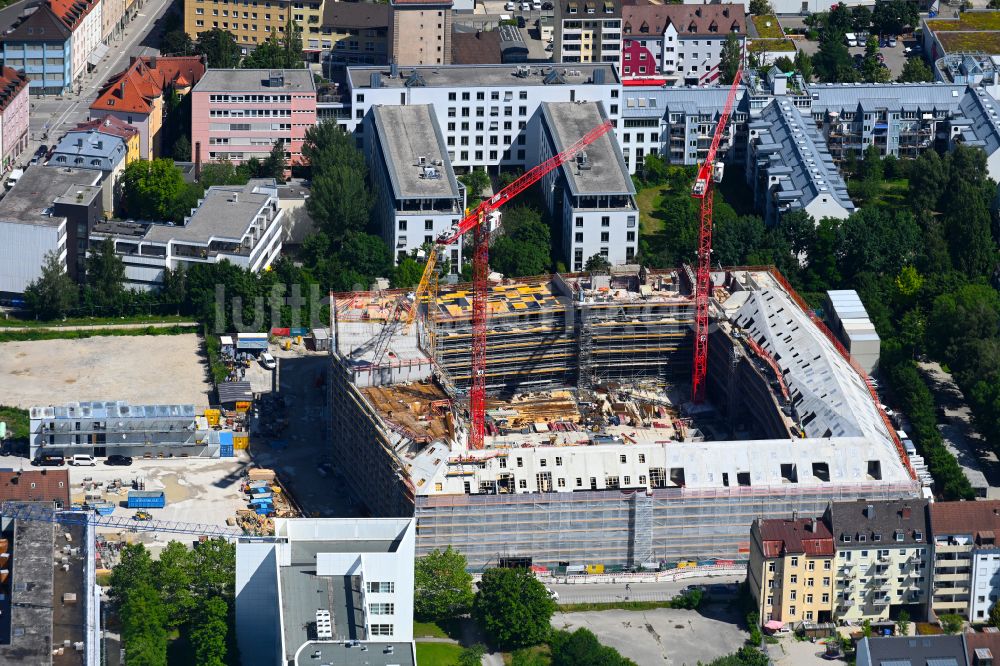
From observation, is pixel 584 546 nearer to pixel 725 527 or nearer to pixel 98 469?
pixel 725 527

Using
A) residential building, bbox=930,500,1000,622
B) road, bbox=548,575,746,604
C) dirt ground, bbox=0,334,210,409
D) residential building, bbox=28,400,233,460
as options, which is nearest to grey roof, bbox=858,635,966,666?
residential building, bbox=930,500,1000,622

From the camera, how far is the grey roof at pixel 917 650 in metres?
149

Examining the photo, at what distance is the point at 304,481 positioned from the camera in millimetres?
182875

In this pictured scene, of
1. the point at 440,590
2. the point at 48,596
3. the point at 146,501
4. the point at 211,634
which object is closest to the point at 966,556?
the point at 440,590

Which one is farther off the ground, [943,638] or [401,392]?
[401,392]

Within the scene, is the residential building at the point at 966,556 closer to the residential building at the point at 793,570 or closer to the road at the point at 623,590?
the residential building at the point at 793,570

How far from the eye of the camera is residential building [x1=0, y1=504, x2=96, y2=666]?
484ft

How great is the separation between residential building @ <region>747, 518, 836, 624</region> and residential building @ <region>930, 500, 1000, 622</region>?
7347mm

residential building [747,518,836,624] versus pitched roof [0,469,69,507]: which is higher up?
pitched roof [0,469,69,507]

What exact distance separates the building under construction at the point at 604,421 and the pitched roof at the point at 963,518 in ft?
19.3

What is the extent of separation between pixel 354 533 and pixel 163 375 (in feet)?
153

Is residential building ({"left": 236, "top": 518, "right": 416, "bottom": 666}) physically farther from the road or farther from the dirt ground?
the dirt ground

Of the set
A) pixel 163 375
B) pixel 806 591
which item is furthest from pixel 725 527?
pixel 163 375

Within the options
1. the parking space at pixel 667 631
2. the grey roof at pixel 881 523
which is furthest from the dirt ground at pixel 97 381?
the grey roof at pixel 881 523
